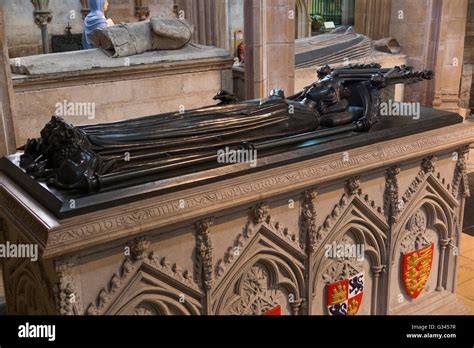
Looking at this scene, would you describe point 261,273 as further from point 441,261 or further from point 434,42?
point 434,42

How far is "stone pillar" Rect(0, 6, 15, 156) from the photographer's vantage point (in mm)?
3783

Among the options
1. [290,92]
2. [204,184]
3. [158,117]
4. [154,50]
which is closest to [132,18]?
[154,50]

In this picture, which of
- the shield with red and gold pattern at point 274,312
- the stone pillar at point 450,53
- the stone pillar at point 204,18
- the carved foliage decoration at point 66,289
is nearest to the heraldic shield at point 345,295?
the shield with red and gold pattern at point 274,312

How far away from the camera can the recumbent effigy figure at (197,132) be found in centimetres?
217

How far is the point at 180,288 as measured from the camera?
229 centimetres

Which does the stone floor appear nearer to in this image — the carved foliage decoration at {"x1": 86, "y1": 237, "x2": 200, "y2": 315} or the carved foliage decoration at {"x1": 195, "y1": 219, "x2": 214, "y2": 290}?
the carved foliage decoration at {"x1": 195, "y1": 219, "x2": 214, "y2": 290}

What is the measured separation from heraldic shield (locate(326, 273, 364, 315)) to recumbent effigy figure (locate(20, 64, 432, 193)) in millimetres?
764

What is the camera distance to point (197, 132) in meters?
2.51

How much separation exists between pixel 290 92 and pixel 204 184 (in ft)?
10.5

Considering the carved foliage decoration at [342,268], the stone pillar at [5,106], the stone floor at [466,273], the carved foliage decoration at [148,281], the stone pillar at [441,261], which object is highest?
the stone pillar at [5,106]

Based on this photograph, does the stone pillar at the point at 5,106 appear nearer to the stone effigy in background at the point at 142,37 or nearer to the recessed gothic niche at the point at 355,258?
the stone effigy in background at the point at 142,37

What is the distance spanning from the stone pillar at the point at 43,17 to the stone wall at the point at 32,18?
0.22ft
